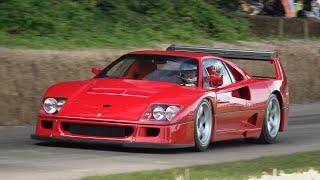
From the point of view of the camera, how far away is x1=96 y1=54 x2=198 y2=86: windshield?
11.6 metres

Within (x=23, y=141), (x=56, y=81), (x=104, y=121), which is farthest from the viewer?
(x=56, y=81)

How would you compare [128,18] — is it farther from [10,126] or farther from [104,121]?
[104,121]

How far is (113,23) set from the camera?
19.3 m

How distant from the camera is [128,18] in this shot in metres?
19.8

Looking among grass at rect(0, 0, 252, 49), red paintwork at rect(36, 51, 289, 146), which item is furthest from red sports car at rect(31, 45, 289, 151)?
grass at rect(0, 0, 252, 49)

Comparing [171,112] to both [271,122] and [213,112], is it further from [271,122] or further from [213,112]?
[271,122]

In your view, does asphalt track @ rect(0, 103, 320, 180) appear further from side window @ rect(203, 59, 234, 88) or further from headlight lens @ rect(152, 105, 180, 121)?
side window @ rect(203, 59, 234, 88)

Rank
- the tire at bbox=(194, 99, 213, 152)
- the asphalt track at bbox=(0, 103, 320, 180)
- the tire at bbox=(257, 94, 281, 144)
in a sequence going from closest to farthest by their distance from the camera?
the asphalt track at bbox=(0, 103, 320, 180) → the tire at bbox=(194, 99, 213, 152) → the tire at bbox=(257, 94, 281, 144)

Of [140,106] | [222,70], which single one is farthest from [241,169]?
[222,70]

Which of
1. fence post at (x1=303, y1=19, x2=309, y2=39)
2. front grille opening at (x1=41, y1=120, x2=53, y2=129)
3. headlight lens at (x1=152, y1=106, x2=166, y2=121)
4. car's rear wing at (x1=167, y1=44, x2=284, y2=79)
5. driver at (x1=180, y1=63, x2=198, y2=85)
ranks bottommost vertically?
fence post at (x1=303, y1=19, x2=309, y2=39)

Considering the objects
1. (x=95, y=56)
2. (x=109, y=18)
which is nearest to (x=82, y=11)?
(x=109, y=18)

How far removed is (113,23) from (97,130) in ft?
29.3

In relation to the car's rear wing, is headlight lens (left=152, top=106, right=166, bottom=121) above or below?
below

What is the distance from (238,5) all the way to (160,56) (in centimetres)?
1193
